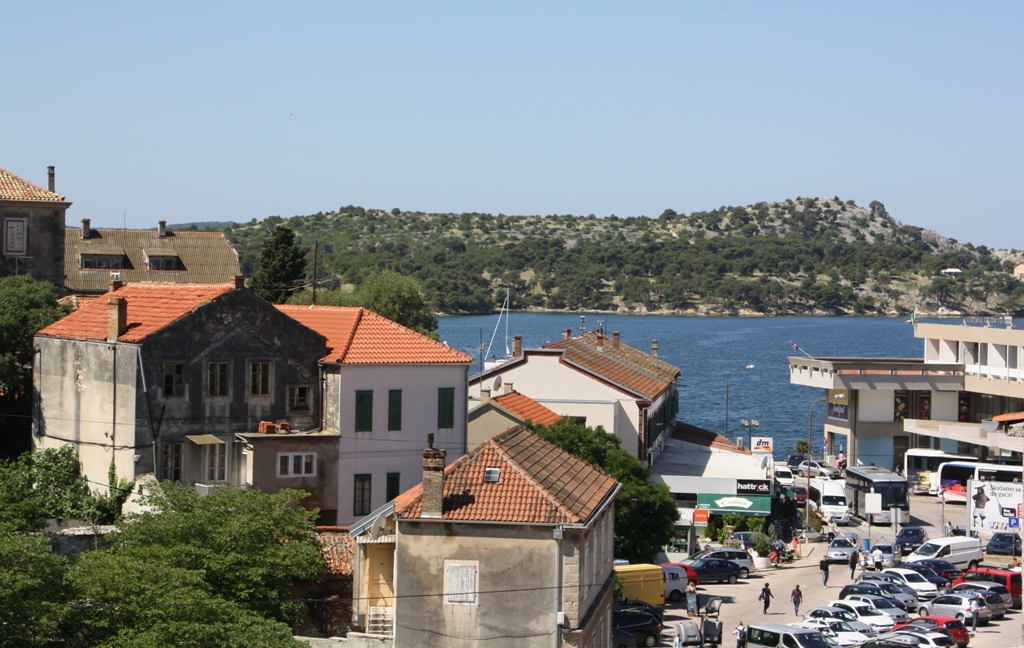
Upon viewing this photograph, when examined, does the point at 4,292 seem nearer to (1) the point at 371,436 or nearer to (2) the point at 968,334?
(1) the point at 371,436

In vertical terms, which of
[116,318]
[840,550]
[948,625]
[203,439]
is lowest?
[840,550]

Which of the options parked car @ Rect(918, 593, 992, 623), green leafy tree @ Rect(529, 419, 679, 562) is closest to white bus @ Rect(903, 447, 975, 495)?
green leafy tree @ Rect(529, 419, 679, 562)

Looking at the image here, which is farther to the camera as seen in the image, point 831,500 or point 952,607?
point 831,500

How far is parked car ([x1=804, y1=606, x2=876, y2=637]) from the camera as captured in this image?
1596 inches

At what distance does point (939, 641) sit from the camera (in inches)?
1481

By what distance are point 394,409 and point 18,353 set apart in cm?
1350

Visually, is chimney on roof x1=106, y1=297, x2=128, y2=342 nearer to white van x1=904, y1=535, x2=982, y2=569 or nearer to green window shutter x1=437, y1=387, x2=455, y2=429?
green window shutter x1=437, y1=387, x2=455, y2=429

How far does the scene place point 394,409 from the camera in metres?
44.9

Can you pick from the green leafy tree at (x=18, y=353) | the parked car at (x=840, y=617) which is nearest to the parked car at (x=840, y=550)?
the parked car at (x=840, y=617)

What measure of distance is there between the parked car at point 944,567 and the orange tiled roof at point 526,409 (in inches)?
604

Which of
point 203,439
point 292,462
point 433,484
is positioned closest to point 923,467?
point 292,462

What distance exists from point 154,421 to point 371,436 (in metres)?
7.09

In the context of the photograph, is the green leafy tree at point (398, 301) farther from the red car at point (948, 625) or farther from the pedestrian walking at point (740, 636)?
the red car at point (948, 625)

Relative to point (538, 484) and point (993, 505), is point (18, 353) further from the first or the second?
point (993, 505)
